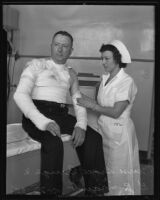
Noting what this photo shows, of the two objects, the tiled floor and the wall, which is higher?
the wall

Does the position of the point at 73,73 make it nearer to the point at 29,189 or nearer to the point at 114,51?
the point at 114,51

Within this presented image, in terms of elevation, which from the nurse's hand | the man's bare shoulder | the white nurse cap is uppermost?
the white nurse cap

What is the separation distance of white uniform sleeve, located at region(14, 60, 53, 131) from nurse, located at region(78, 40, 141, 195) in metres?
0.21

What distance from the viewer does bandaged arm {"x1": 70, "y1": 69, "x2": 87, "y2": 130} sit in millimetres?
1624

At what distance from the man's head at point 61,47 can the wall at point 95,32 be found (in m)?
0.02

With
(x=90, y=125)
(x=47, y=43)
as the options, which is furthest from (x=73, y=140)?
(x=47, y=43)

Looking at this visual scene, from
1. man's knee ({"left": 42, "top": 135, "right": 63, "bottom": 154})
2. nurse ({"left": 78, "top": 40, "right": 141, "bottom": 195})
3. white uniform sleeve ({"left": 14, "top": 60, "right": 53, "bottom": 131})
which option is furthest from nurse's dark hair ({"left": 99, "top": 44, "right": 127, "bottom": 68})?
man's knee ({"left": 42, "top": 135, "right": 63, "bottom": 154})

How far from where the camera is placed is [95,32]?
5.33ft

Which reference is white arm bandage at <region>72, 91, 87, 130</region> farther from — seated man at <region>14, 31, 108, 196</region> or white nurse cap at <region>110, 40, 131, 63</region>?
white nurse cap at <region>110, 40, 131, 63</region>

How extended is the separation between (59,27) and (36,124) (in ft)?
1.55

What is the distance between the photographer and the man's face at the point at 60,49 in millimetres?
1608

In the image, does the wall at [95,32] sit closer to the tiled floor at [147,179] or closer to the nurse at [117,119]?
the nurse at [117,119]

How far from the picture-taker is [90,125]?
1.64 m
